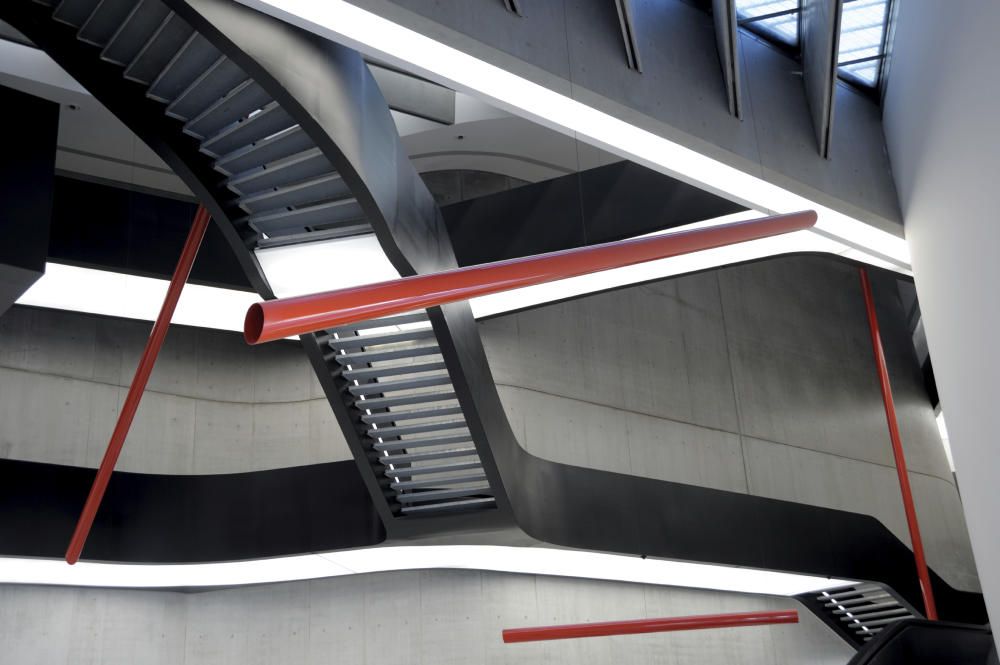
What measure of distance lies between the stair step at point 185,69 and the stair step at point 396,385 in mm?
4000

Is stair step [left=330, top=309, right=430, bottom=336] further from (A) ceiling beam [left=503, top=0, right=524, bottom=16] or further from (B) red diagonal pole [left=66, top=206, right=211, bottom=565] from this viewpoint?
(A) ceiling beam [left=503, top=0, right=524, bottom=16]

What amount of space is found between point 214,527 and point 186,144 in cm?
679

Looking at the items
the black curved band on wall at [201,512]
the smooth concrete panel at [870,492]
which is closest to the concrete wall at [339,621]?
the black curved band on wall at [201,512]

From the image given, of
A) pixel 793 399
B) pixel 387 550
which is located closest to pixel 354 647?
pixel 387 550

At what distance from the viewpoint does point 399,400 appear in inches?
464

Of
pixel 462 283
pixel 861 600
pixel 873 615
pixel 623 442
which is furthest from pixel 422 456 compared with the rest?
pixel 873 615

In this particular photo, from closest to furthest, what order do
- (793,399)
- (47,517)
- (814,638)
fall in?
(47,517), (814,638), (793,399)

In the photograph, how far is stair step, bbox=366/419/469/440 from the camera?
1181cm

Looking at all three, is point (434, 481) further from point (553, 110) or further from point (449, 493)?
point (553, 110)

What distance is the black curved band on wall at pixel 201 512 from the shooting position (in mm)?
13328

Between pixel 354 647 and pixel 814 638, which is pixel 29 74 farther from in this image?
pixel 814 638

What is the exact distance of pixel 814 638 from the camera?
1945cm

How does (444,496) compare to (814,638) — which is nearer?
(444,496)

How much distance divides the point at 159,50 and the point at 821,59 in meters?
6.75
